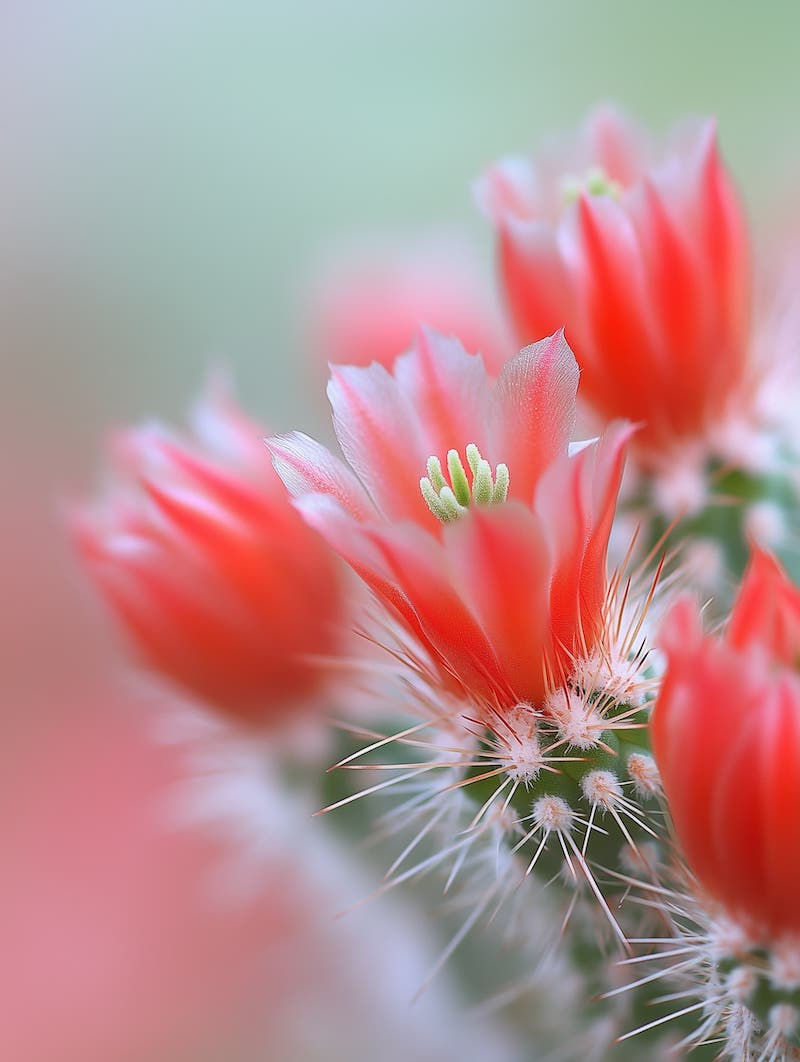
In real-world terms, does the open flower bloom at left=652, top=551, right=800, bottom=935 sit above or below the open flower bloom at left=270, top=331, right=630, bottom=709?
below

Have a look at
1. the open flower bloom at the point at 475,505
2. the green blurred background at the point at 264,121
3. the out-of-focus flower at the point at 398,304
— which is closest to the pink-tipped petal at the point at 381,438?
the open flower bloom at the point at 475,505

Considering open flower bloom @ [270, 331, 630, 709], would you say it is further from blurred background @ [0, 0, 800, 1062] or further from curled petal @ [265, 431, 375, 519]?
blurred background @ [0, 0, 800, 1062]

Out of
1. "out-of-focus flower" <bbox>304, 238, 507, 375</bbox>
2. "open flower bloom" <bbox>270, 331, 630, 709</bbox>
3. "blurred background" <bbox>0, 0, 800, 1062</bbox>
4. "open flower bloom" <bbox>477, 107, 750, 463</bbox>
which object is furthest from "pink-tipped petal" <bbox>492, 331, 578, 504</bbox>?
"blurred background" <bbox>0, 0, 800, 1062</bbox>

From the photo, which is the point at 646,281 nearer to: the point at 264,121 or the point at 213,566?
the point at 213,566

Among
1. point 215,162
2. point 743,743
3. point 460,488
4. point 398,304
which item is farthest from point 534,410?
point 215,162

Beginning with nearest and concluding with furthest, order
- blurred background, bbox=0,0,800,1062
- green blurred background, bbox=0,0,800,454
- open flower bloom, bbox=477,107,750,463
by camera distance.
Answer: open flower bloom, bbox=477,107,750,463 → blurred background, bbox=0,0,800,1062 → green blurred background, bbox=0,0,800,454

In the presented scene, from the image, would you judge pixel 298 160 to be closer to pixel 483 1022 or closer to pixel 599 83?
pixel 599 83

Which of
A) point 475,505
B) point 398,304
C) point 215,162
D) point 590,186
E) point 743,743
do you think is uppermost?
point 215,162
